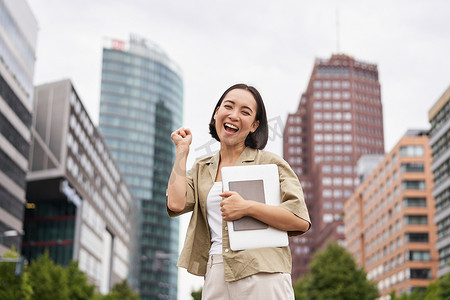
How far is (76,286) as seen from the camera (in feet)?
143

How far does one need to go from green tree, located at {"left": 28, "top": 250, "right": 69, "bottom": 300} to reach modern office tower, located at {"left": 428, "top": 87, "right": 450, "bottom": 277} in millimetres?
49453

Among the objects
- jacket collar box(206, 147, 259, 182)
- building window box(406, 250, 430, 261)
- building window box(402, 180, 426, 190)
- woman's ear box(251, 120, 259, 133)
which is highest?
building window box(402, 180, 426, 190)

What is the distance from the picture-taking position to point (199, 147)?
4023 millimetres

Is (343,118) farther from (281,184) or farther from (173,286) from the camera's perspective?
(281,184)

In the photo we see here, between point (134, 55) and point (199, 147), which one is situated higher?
point (134, 55)

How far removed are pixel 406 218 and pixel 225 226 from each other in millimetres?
93867

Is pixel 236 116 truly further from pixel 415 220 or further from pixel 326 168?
pixel 326 168

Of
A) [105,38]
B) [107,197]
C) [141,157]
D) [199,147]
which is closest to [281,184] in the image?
[199,147]

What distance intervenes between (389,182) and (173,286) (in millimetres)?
87515

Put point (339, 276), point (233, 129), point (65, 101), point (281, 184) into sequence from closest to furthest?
point (281, 184) < point (233, 129) < point (339, 276) < point (65, 101)

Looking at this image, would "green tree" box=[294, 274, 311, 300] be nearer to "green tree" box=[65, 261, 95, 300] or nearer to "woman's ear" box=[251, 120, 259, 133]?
"green tree" box=[65, 261, 95, 300]

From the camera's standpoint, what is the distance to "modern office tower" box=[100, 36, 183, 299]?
16438cm

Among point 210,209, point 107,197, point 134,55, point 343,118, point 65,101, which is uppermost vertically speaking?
point 134,55

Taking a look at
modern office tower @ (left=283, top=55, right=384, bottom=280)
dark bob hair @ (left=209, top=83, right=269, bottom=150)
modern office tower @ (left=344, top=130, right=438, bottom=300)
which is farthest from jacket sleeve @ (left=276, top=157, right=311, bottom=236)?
modern office tower @ (left=283, top=55, right=384, bottom=280)
